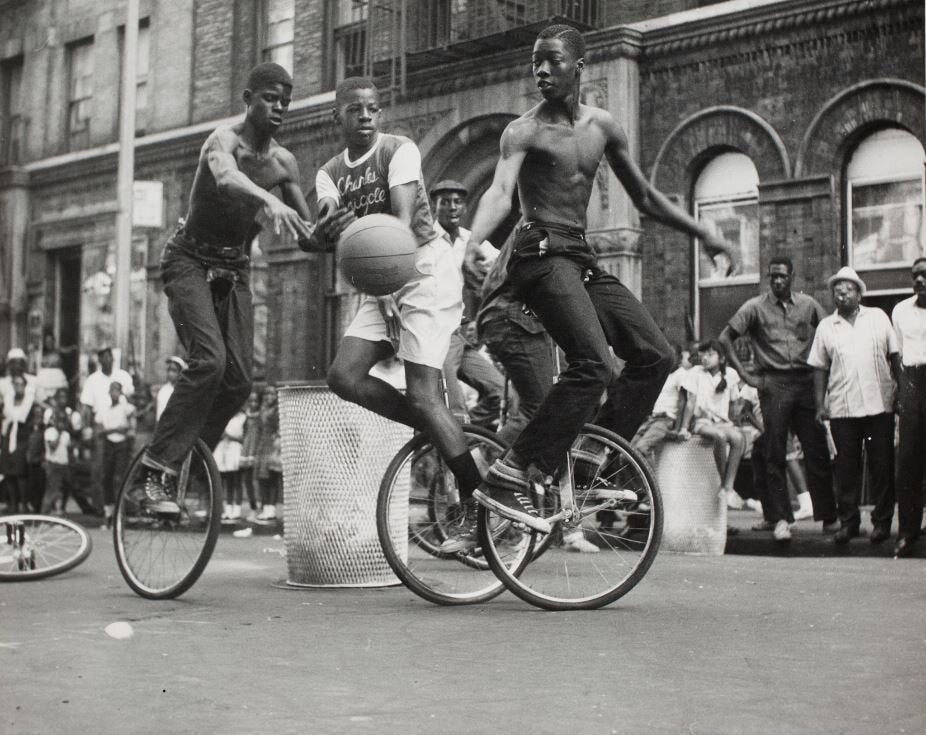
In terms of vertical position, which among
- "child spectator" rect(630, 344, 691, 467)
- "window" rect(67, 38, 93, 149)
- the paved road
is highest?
"window" rect(67, 38, 93, 149)

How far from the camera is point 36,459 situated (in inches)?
679

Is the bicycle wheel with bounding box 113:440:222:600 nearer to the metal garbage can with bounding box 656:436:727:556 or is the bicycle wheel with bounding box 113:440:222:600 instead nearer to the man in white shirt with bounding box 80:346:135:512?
the metal garbage can with bounding box 656:436:727:556

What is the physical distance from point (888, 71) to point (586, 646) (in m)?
12.6

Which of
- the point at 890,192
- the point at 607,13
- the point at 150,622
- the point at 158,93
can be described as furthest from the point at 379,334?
the point at 158,93

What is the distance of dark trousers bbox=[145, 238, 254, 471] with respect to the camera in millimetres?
6688

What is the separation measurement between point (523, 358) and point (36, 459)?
11208mm

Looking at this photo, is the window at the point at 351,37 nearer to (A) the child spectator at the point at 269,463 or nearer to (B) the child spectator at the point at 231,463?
(A) the child spectator at the point at 269,463

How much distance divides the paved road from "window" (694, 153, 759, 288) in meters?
10.7

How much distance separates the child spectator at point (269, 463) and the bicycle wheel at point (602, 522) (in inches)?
360

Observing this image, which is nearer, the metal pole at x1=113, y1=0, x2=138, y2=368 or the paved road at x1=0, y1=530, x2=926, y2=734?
the paved road at x1=0, y1=530, x2=926, y2=734

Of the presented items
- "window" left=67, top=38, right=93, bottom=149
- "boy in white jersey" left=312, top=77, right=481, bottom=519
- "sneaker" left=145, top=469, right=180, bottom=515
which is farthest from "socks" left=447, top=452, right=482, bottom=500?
"window" left=67, top=38, right=93, bottom=149

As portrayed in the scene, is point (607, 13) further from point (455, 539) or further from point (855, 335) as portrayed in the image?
point (455, 539)

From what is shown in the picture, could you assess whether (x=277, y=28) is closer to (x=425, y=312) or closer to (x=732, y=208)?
(x=732, y=208)

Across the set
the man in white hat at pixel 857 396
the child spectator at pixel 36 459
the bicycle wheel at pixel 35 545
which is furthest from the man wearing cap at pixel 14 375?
the man in white hat at pixel 857 396
